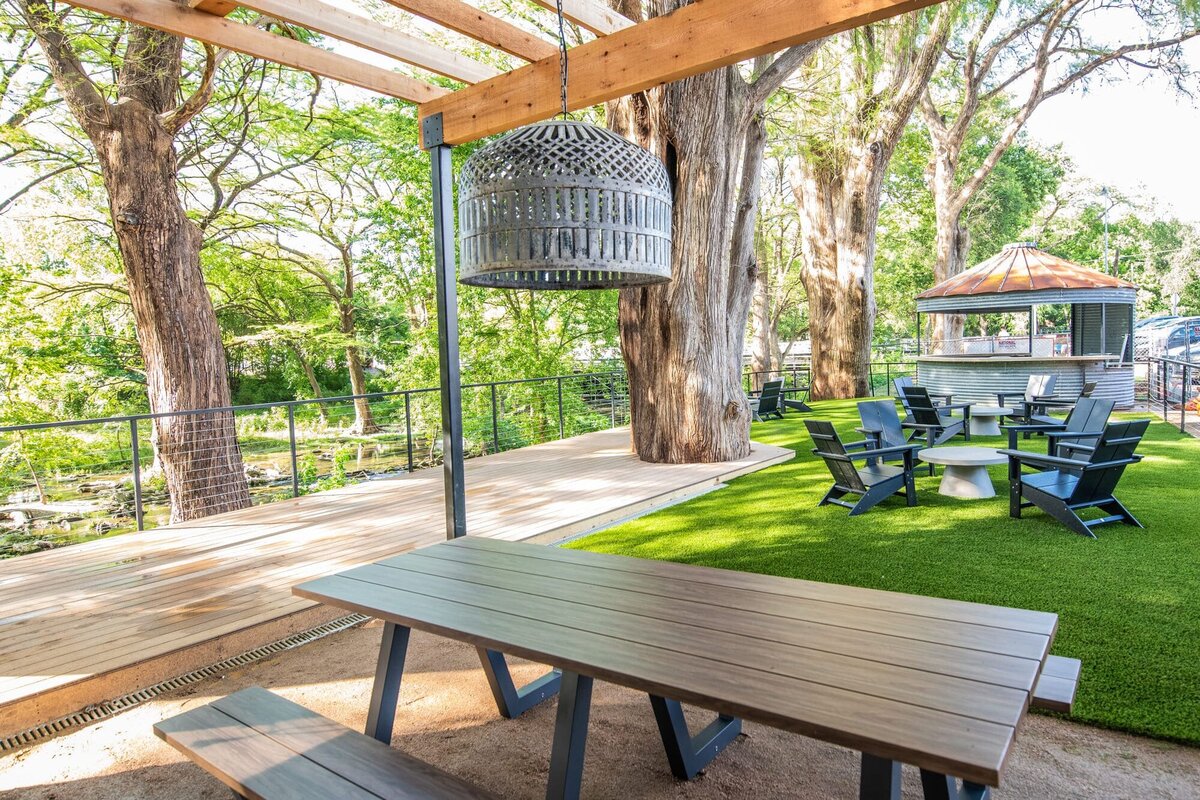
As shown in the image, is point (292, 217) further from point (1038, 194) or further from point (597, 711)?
point (1038, 194)

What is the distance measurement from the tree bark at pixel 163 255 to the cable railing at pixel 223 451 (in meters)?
0.03

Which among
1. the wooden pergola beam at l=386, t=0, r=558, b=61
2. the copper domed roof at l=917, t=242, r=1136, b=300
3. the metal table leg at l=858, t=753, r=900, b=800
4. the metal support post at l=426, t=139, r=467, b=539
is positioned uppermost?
the wooden pergola beam at l=386, t=0, r=558, b=61

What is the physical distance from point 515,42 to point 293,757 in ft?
11.6

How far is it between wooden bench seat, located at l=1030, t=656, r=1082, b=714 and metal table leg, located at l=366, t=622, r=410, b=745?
2.03 meters

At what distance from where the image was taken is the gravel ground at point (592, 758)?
2400 millimetres

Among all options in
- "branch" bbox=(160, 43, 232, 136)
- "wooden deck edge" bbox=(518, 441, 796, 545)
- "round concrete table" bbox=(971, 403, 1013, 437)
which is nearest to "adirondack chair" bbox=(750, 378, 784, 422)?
"round concrete table" bbox=(971, 403, 1013, 437)

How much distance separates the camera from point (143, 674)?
3.29 m

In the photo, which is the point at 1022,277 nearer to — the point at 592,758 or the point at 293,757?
the point at 592,758

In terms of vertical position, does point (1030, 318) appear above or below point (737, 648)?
above

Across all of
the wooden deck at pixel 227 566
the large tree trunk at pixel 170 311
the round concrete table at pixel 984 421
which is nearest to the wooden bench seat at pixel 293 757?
the wooden deck at pixel 227 566

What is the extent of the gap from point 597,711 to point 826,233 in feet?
53.2

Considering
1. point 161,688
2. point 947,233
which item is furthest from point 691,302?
point 947,233

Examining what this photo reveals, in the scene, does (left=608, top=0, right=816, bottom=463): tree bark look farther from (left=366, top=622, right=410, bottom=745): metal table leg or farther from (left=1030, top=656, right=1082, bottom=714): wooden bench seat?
(left=1030, top=656, right=1082, bottom=714): wooden bench seat

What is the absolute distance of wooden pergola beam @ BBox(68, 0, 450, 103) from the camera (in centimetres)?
351
